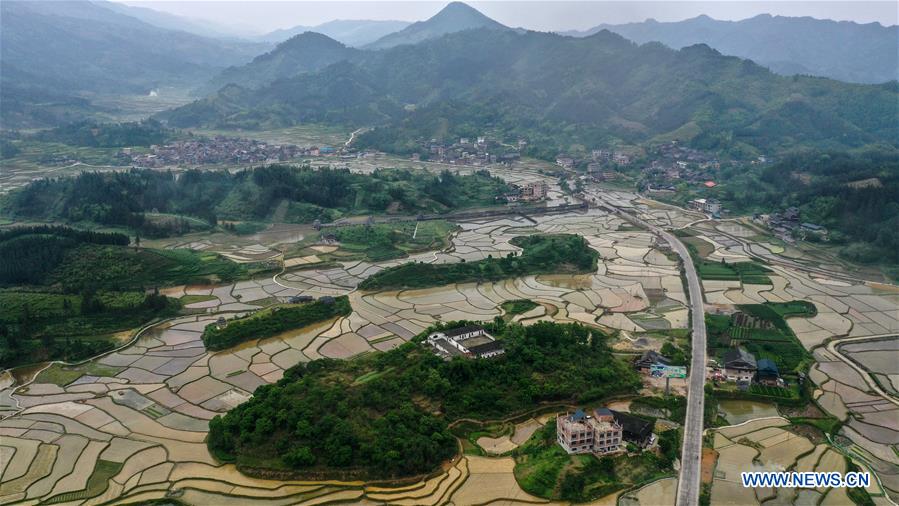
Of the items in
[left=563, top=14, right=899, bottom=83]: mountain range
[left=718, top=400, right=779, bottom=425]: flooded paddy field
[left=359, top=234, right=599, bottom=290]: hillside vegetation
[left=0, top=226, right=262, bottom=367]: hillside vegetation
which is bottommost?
[left=0, top=226, right=262, bottom=367]: hillside vegetation

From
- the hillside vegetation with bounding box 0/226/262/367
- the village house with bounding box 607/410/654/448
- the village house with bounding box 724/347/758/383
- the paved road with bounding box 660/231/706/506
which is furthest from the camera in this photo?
the hillside vegetation with bounding box 0/226/262/367

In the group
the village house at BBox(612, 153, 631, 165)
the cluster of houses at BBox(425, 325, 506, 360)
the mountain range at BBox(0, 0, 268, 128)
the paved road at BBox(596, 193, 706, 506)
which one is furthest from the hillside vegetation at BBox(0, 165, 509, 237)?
the mountain range at BBox(0, 0, 268, 128)

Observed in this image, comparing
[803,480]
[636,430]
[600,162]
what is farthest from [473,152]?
[803,480]

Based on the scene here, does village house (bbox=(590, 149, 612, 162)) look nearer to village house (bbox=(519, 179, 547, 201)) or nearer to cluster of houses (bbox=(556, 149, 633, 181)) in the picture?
cluster of houses (bbox=(556, 149, 633, 181))

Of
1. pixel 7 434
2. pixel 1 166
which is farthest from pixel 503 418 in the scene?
pixel 1 166

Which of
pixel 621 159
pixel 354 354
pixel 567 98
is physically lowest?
pixel 354 354

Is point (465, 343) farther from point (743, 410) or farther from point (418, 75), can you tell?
point (418, 75)
